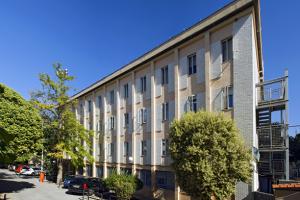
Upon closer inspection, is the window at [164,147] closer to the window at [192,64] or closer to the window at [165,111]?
the window at [165,111]

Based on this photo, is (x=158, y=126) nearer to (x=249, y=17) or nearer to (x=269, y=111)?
(x=269, y=111)

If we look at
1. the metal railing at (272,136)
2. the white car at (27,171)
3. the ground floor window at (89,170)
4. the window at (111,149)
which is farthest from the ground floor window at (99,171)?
the metal railing at (272,136)

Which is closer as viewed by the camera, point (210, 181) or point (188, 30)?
point (210, 181)

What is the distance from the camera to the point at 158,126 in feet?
101

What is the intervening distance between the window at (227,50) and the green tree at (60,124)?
25.0 metres

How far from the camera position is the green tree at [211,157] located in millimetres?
18484

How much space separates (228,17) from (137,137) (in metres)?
16.3

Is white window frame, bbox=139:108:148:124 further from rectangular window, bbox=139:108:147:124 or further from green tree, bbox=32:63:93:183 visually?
green tree, bbox=32:63:93:183

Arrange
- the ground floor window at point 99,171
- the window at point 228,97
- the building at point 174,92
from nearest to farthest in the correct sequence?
the building at point 174,92
the window at point 228,97
the ground floor window at point 99,171

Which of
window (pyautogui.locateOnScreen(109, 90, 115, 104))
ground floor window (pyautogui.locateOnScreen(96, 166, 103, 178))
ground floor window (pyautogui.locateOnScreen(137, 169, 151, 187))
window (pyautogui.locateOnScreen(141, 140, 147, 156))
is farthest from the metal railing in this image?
ground floor window (pyautogui.locateOnScreen(96, 166, 103, 178))

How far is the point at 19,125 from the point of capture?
111 feet

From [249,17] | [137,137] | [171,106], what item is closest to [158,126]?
[171,106]

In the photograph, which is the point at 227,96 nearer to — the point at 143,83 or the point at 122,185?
the point at 122,185

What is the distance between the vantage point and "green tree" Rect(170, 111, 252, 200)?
60.6 feet
